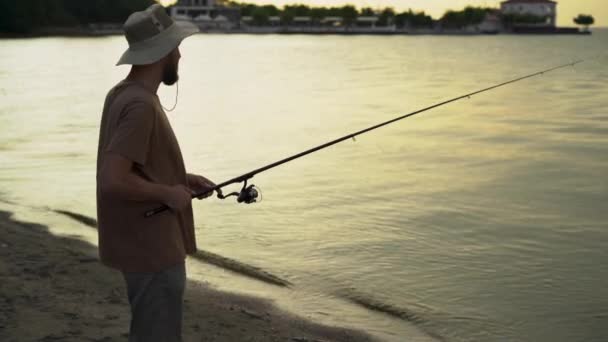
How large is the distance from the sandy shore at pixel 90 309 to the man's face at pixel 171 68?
2239mm

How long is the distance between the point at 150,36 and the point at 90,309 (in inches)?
110

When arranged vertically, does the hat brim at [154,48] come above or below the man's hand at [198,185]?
above

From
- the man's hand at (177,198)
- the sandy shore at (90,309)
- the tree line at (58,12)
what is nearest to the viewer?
the man's hand at (177,198)

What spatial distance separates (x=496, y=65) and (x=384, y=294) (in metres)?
59.9

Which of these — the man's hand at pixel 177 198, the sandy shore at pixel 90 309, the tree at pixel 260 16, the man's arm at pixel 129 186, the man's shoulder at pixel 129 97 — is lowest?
the sandy shore at pixel 90 309

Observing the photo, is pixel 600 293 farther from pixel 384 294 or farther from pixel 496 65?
pixel 496 65

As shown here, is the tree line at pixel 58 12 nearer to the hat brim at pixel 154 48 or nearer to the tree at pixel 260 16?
the tree at pixel 260 16

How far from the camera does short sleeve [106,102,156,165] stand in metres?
2.69

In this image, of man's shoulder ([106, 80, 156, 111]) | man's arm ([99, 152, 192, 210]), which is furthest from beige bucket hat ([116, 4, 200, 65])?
man's arm ([99, 152, 192, 210])

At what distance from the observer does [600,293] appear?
7020 mm

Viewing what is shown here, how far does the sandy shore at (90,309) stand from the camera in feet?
15.7

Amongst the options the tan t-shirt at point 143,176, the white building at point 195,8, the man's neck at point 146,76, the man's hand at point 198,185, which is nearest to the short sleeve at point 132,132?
the tan t-shirt at point 143,176

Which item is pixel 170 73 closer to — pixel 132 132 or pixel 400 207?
pixel 132 132

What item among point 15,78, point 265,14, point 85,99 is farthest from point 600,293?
point 265,14
